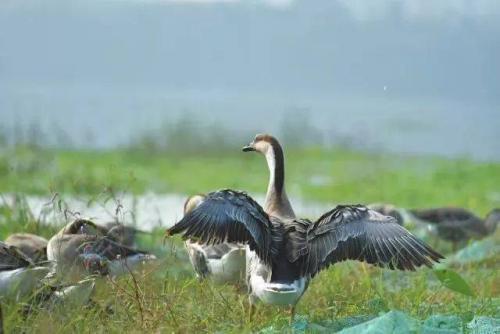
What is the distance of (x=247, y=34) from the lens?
17.8 metres

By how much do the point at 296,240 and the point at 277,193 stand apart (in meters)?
0.81

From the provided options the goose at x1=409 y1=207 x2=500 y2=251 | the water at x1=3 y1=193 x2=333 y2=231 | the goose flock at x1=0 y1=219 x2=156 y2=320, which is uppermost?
the goose flock at x1=0 y1=219 x2=156 y2=320

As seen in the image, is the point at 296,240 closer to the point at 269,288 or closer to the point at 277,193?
the point at 269,288

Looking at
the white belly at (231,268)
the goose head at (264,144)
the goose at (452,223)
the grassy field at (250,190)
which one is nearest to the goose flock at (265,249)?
the grassy field at (250,190)

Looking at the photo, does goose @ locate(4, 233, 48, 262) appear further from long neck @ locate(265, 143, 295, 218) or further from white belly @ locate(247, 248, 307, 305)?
white belly @ locate(247, 248, 307, 305)

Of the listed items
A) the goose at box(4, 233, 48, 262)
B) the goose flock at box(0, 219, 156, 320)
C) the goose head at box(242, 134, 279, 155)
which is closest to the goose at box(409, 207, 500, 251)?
the goose head at box(242, 134, 279, 155)

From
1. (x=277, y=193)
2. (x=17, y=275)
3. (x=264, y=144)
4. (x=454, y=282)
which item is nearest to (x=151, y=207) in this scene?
(x=264, y=144)

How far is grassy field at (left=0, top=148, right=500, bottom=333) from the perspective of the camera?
21.8 ft

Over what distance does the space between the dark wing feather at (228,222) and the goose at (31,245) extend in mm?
1737

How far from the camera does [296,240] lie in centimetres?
711

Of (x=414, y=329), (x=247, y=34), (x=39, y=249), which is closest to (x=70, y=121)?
(x=247, y=34)

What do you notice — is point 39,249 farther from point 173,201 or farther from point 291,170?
point 291,170

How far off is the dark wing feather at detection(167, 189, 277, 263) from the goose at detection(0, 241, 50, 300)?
32.6 inches

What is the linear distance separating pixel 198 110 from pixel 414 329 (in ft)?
38.5
